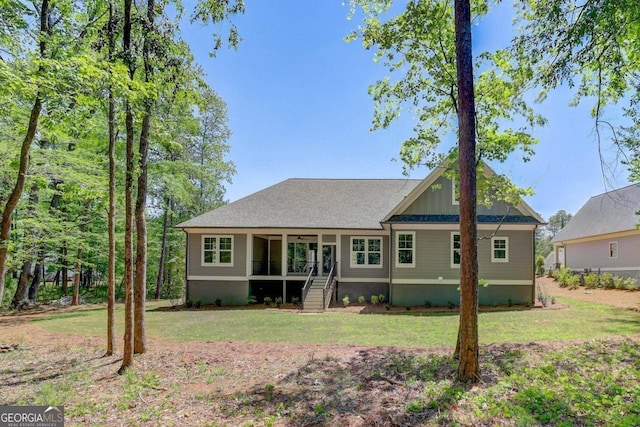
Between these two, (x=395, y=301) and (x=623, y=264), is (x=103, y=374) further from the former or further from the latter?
(x=623, y=264)

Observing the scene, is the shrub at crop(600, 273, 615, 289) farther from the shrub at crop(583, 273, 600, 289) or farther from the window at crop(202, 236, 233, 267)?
the window at crop(202, 236, 233, 267)

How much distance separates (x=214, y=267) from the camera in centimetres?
1656

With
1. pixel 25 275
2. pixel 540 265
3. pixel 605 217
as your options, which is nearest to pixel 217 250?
pixel 25 275

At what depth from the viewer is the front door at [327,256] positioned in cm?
1719

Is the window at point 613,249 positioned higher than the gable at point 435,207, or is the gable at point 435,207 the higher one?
the gable at point 435,207

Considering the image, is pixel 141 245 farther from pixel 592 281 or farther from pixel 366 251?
pixel 592 281

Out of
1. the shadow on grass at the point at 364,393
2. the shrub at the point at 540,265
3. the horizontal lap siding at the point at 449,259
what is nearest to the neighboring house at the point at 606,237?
the shrub at the point at 540,265

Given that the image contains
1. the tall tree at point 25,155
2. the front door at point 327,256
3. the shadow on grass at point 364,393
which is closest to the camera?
the shadow on grass at point 364,393

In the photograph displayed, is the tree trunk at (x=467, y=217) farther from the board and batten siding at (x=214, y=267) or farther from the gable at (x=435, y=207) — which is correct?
the board and batten siding at (x=214, y=267)

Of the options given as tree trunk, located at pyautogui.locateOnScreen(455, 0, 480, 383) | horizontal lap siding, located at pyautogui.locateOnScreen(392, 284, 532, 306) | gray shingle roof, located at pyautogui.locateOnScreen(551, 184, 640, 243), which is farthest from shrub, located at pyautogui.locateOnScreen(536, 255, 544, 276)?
tree trunk, located at pyautogui.locateOnScreen(455, 0, 480, 383)

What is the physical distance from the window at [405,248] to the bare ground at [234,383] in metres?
7.93

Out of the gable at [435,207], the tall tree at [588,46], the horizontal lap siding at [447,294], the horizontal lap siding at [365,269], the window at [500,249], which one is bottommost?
the horizontal lap siding at [447,294]

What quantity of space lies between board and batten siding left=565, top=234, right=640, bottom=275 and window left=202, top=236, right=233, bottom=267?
21.7 metres

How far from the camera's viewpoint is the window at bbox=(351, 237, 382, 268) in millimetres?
16328
